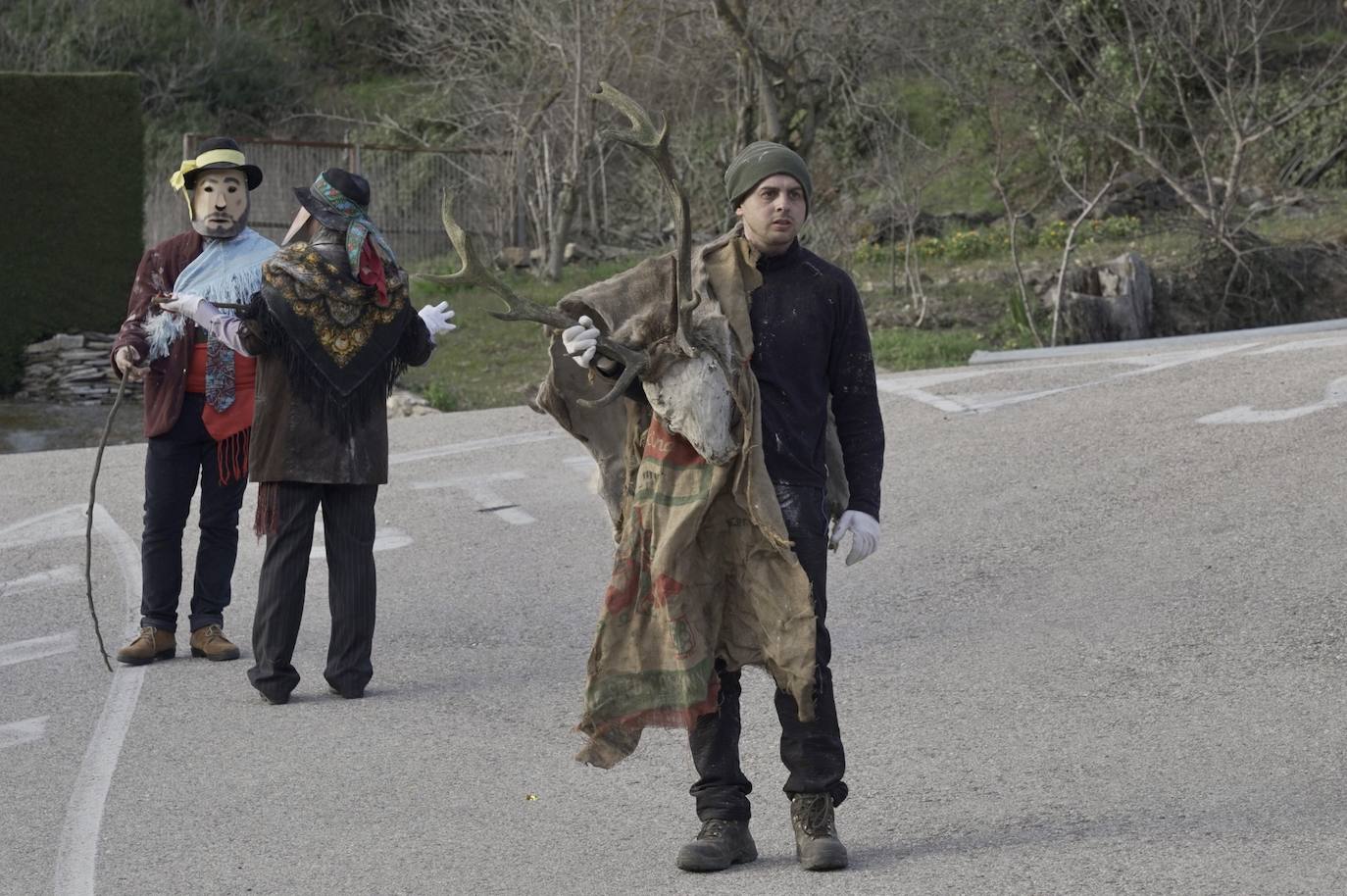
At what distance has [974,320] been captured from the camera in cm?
1641

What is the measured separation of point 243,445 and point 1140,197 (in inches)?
629

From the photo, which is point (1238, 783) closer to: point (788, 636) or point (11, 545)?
point (788, 636)

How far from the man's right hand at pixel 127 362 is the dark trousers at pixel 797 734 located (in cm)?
331

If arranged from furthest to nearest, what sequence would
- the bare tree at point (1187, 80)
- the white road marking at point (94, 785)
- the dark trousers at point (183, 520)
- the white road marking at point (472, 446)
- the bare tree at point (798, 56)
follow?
the bare tree at point (798, 56), the bare tree at point (1187, 80), the white road marking at point (472, 446), the dark trousers at point (183, 520), the white road marking at point (94, 785)

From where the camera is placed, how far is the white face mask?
7133 mm

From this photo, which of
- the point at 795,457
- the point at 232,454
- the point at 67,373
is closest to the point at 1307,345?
the point at 232,454

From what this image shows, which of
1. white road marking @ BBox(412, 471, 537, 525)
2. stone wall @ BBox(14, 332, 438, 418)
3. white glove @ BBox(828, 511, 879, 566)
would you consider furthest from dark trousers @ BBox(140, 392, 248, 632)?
stone wall @ BBox(14, 332, 438, 418)

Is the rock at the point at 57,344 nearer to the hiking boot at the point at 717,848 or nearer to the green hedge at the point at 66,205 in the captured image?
the green hedge at the point at 66,205

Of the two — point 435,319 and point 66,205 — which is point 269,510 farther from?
point 66,205

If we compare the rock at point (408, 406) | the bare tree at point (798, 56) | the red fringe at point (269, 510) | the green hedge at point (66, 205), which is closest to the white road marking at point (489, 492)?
the red fringe at point (269, 510)

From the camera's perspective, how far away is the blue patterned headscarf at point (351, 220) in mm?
6449

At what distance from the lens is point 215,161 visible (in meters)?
7.05

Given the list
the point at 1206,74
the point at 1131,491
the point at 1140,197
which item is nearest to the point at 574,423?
the point at 1131,491

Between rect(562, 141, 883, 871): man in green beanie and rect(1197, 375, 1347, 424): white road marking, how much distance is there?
248 inches
